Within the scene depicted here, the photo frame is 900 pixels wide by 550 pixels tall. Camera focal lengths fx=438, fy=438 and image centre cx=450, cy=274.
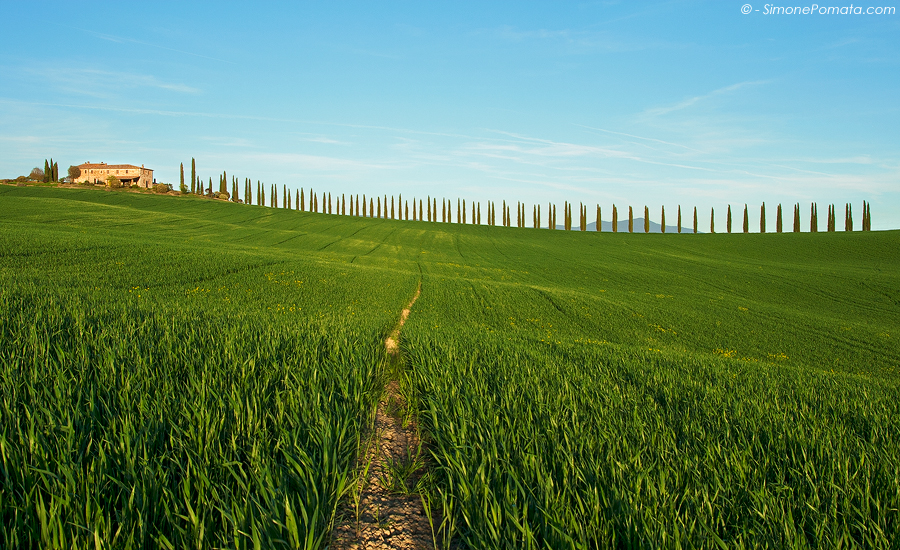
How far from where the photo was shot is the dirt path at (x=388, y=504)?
292 centimetres

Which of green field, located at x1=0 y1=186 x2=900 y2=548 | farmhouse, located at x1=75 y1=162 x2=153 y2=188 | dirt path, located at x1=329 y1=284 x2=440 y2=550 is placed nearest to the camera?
green field, located at x1=0 y1=186 x2=900 y2=548

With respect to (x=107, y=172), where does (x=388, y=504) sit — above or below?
below

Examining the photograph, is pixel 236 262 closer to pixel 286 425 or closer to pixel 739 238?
pixel 286 425

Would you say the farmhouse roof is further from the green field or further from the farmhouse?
the green field

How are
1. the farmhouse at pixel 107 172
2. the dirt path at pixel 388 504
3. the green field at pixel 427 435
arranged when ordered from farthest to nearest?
the farmhouse at pixel 107 172 → the dirt path at pixel 388 504 → the green field at pixel 427 435

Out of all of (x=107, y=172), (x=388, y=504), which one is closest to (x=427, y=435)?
(x=388, y=504)

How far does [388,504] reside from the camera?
3.36 meters

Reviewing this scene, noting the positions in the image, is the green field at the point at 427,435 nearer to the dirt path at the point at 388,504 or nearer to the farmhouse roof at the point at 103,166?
the dirt path at the point at 388,504

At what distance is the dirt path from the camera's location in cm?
292

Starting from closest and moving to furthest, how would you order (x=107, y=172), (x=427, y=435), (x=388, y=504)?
(x=388, y=504) < (x=427, y=435) < (x=107, y=172)

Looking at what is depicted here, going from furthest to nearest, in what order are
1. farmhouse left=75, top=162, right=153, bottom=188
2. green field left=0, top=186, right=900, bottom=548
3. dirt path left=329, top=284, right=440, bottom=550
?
farmhouse left=75, top=162, right=153, bottom=188 → dirt path left=329, top=284, right=440, bottom=550 → green field left=0, top=186, right=900, bottom=548

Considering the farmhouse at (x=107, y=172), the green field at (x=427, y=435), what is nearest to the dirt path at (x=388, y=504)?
the green field at (x=427, y=435)

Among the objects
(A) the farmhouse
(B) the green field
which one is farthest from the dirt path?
(A) the farmhouse

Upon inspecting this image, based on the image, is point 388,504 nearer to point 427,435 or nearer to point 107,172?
point 427,435
